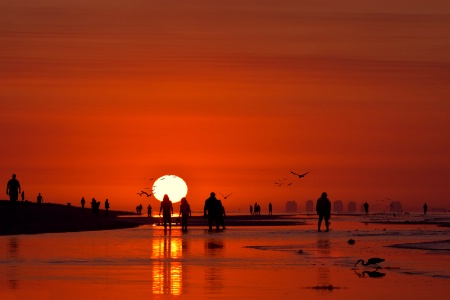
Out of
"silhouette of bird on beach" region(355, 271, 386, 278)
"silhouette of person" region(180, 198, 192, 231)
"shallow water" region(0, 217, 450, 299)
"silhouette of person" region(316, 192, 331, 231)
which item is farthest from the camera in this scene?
"silhouette of person" region(180, 198, 192, 231)

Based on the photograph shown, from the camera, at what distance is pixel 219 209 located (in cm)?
5916

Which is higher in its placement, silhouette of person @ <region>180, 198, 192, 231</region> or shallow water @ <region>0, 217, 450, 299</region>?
silhouette of person @ <region>180, 198, 192, 231</region>

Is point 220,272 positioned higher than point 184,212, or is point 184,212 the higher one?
point 184,212

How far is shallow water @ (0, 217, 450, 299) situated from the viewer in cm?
1920

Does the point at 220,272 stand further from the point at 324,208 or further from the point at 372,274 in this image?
the point at 324,208

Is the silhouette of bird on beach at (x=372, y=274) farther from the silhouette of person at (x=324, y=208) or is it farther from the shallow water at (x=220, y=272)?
the silhouette of person at (x=324, y=208)

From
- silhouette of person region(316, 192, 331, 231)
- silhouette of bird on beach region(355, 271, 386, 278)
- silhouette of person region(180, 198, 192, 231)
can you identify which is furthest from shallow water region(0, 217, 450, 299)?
silhouette of person region(180, 198, 192, 231)

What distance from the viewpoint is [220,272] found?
949 inches

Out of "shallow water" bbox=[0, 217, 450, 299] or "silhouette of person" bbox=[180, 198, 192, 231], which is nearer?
"shallow water" bbox=[0, 217, 450, 299]

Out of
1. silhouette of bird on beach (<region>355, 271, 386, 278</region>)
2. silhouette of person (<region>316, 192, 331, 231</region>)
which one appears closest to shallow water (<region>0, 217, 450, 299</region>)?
silhouette of bird on beach (<region>355, 271, 386, 278</region>)

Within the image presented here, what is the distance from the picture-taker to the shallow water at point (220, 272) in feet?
63.0

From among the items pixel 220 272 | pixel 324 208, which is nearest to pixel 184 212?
pixel 324 208

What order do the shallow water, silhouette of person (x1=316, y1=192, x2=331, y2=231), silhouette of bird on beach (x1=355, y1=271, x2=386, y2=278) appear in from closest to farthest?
the shallow water < silhouette of bird on beach (x1=355, y1=271, x2=386, y2=278) < silhouette of person (x1=316, y1=192, x2=331, y2=231)

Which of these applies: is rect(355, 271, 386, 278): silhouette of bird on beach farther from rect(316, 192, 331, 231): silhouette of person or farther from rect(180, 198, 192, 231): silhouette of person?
rect(180, 198, 192, 231): silhouette of person
